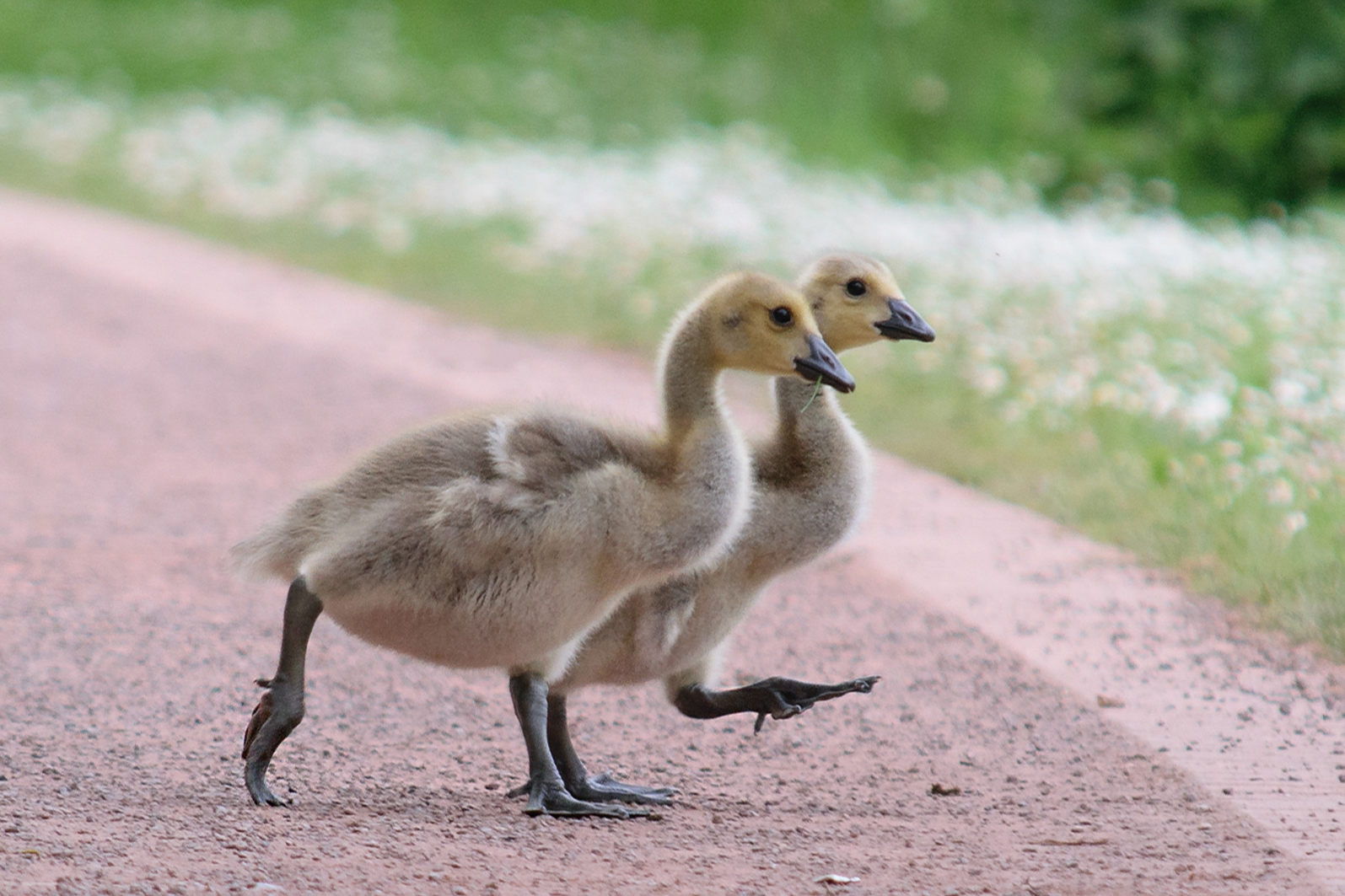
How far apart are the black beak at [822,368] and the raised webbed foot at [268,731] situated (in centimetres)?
152

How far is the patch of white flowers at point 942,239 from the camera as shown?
8.66 meters

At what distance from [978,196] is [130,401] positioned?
8025 mm

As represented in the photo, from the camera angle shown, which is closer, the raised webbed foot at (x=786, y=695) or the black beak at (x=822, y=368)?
the black beak at (x=822, y=368)

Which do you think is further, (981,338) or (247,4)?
(247,4)

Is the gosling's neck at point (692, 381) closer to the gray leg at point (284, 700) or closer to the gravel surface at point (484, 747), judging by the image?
the gravel surface at point (484, 747)

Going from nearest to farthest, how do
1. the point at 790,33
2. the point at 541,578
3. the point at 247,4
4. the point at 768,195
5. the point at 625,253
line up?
the point at 541,578 → the point at 625,253 → the point at 768,195 → the point at 790,33 → the point at 247,4

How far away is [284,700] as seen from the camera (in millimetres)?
4418

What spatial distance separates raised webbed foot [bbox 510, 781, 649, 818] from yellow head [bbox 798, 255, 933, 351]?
1.47m

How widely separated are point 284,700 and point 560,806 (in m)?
0.75

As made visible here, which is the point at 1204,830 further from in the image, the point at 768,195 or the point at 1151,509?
the point at 768,195

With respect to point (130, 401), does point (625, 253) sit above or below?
above

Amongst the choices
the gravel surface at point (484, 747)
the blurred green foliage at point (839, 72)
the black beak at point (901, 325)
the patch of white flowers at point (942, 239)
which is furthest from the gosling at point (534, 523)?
the blurred green foliage at point (839, 72)

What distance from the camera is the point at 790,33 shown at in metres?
20.6

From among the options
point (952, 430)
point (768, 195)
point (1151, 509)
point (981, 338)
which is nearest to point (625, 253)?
point (768, 195)
